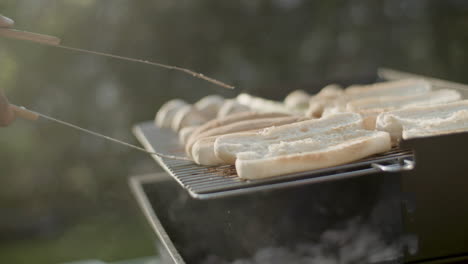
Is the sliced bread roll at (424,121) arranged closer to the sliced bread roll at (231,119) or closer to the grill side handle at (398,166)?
the grill side handle at (398,166)

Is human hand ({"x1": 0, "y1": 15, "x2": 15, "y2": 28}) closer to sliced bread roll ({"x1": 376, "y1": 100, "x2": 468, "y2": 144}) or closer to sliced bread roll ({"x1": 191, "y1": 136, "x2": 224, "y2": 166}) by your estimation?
sliced bread roll ({"x1": 191, "y1": 136, "x2": 224, "y2": 166})

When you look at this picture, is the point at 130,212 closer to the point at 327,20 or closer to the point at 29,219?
the point at 29,219

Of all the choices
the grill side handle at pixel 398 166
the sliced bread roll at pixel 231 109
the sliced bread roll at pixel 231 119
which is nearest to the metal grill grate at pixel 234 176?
the grill side handle at pixel 398 166

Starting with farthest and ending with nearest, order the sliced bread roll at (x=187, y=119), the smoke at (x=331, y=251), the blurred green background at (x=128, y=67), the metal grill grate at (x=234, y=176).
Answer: the blurred green background at (x=128, y=67) < the sliced bread roll at (x=187, y=119) < the smoke at (x=331, y=251) < the metal grill grate at (x=234, y=176)

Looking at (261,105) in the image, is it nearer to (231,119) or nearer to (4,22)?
(231,119)

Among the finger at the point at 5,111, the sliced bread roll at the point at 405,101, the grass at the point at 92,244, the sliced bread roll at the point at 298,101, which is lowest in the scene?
the grass at the point at 92,244

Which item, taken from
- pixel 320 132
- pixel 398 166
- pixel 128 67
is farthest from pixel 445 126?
pixel 128 67
